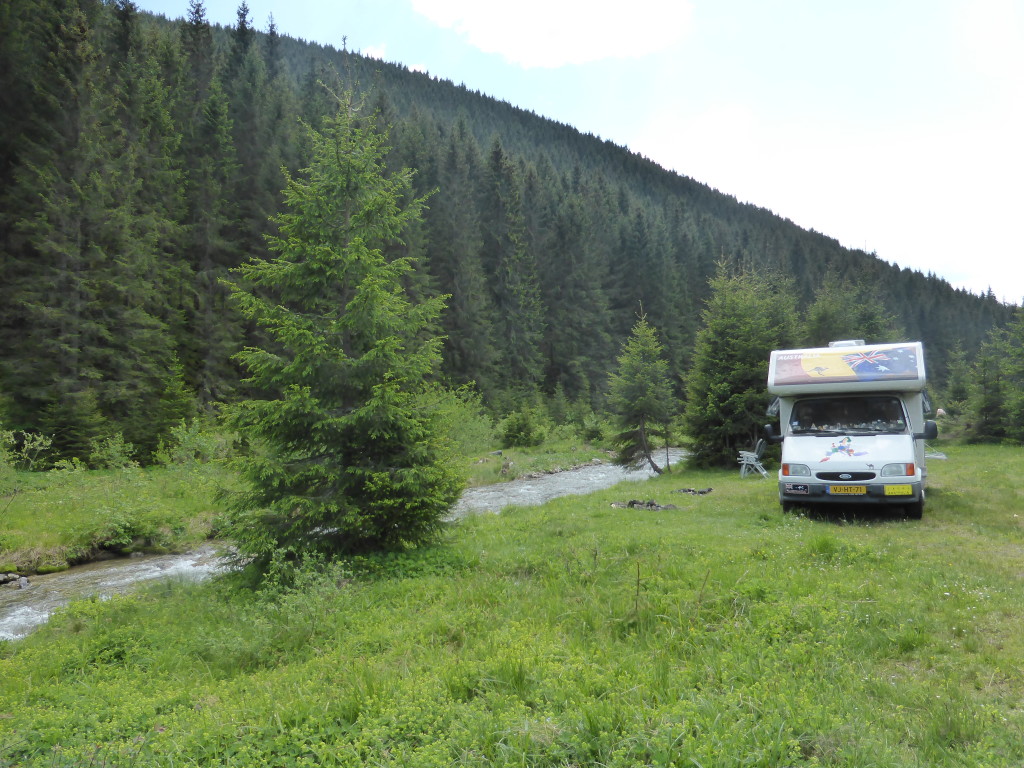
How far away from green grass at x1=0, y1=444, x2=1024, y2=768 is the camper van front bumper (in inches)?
37.6

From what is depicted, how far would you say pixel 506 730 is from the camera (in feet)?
13.0

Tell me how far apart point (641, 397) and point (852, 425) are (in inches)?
440

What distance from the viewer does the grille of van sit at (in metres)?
11.1

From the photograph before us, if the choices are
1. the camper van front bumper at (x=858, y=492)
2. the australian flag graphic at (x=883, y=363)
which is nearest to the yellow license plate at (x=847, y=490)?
the camper van front bumper at (x=858, y=492)

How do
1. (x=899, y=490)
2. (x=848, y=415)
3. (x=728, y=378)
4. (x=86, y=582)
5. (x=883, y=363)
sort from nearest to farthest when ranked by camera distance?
(x=899, y=490) < (x=86, y=582) < (x=883, y=363) < (x=848, y=415) < (x=728, y=378)

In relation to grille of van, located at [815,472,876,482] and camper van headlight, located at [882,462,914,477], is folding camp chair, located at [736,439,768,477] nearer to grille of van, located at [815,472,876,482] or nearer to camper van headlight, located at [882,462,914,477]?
grille of van, located at [815,472,876,482]

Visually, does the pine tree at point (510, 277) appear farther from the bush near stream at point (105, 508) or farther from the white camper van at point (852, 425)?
the white camper van at point (852, 425)

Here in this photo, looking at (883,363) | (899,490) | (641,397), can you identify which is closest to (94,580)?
(899,490)

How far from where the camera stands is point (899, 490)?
35.8 feet

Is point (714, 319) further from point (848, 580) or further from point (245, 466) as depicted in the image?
point (245, 466)

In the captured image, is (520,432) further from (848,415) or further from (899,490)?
(899,490)

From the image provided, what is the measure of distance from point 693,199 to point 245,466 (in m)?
153

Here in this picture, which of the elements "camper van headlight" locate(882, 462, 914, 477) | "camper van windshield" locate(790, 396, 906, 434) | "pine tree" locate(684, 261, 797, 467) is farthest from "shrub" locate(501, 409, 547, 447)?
"camper van headlight" locate(882, 462, 914, 477)

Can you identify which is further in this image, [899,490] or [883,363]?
[883,363]
